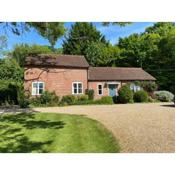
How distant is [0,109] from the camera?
885cm

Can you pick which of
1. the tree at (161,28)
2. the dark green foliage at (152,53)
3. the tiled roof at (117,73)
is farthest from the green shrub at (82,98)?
the tree at (161,28)

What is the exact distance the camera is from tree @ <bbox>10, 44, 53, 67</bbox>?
8.42 meters

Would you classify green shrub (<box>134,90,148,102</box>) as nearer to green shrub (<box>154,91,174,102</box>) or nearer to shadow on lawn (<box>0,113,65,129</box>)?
green shrub (<box>154,91,174,102</box>)

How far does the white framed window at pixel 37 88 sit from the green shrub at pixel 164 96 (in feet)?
12.0

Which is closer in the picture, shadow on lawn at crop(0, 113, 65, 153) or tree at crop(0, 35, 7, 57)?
shadow on lawn at crop(0, 113, 65, 153)

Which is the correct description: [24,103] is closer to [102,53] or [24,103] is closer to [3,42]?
[3,42]

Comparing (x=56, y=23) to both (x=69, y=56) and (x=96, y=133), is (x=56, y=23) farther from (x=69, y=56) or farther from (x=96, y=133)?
(x=96, y=133)

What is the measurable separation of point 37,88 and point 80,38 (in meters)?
1.91

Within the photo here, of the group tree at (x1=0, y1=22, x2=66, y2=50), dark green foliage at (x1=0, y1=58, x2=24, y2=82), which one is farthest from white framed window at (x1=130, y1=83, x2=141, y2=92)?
dark green foliage at (x1=0, y1=58, x2=24, y2=82)

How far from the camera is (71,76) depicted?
10.4 m

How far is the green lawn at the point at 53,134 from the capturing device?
704 centimetres

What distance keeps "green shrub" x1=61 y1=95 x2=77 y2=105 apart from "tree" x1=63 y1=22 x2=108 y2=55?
175 centimetres
